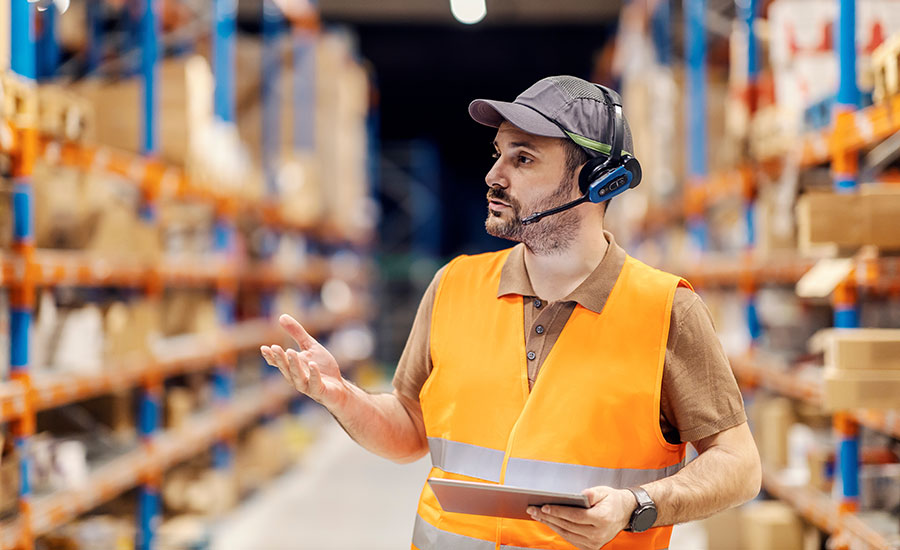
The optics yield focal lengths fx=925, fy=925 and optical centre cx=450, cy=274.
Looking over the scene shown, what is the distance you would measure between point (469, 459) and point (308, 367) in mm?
434

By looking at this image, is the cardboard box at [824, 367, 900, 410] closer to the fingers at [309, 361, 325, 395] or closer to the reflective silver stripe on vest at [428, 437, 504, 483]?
the reflective silver stripe on vest at [428, 437, 504, 483]

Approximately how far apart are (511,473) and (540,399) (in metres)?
0.18

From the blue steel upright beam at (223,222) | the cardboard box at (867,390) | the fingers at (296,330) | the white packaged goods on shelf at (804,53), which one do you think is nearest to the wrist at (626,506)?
the fingers at (296,330)

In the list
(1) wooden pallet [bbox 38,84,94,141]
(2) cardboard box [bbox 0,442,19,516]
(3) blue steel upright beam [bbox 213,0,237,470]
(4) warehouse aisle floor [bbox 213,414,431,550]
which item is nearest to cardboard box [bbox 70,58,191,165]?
(3) blue steel upright beam [bbox 213,0,237,470]

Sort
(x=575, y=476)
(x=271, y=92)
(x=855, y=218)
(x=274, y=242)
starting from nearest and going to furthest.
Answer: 1. (x=575, y=476)
2. (x=855, y=218)
3. (x=274, y=242)
4. (x=271, y=92)

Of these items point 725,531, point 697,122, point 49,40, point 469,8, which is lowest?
point 725,531

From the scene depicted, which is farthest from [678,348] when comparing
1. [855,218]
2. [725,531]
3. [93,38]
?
[93,38]

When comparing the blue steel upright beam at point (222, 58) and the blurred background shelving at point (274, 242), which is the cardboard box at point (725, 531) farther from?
the blue steel upright beam at point (222, 58)

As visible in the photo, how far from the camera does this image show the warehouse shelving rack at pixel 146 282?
152 inches

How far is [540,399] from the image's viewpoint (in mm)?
2090

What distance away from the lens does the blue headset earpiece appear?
6.95ft

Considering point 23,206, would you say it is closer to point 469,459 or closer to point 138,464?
point 138,464

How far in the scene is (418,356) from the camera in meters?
2.42

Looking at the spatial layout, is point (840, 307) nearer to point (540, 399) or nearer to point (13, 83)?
point (540, 399)
